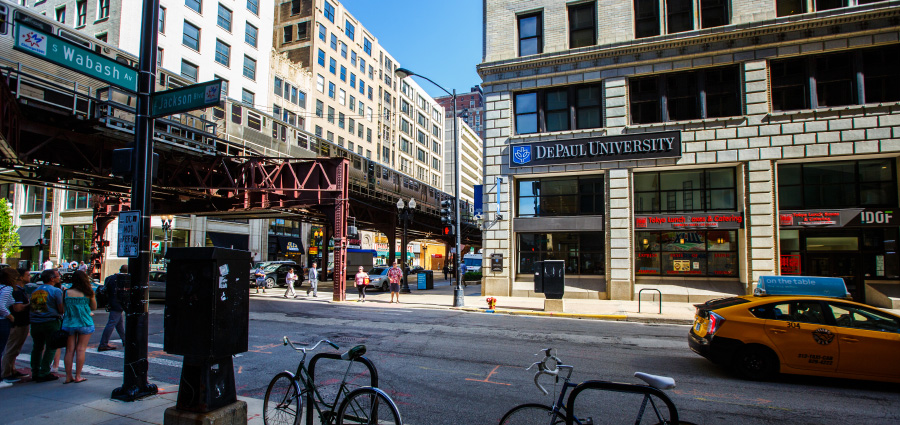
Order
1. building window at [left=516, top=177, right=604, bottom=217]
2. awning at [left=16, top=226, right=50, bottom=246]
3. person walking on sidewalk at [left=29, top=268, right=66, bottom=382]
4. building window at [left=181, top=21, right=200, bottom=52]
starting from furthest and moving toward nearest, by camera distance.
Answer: awning at [left=16, top=226, right=50, bottom=246], building window at [left=181, top=21, right=200, bottom=52], building window at [left=516, top=177, right=604, bottom=217], person walking on sidewalk at [left=29, top=268, right=66, bottom=382]

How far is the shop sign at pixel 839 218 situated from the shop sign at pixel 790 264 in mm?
1334

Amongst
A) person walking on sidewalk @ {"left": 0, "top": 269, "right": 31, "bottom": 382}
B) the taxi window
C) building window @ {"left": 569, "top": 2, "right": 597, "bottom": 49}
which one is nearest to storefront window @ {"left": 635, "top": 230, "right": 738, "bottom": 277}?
building window @ {"left": 569, "top": 2, "right": 597, "bottom": 49}

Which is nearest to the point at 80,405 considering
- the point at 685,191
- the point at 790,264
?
the point at 685,191

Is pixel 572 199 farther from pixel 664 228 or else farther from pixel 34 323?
pixel 34 323

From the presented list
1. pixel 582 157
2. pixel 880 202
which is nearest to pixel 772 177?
pixel 880 202

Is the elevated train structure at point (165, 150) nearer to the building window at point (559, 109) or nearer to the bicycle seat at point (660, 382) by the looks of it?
the building window at point (559, 109)

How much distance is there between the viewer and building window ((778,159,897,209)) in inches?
779

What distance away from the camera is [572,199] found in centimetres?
2369

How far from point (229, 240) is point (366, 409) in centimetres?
4575

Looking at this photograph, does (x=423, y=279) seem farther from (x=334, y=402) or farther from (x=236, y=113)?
(x=334, y=402)

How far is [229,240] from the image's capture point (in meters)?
45.5

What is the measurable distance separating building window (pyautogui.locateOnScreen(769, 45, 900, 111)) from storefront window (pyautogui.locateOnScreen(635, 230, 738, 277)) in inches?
248

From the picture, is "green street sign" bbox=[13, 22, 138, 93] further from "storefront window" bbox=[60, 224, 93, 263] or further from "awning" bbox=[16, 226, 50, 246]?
"awning" bbox=[16, 226, 50, 246]

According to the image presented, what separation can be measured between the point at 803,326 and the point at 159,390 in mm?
9939
